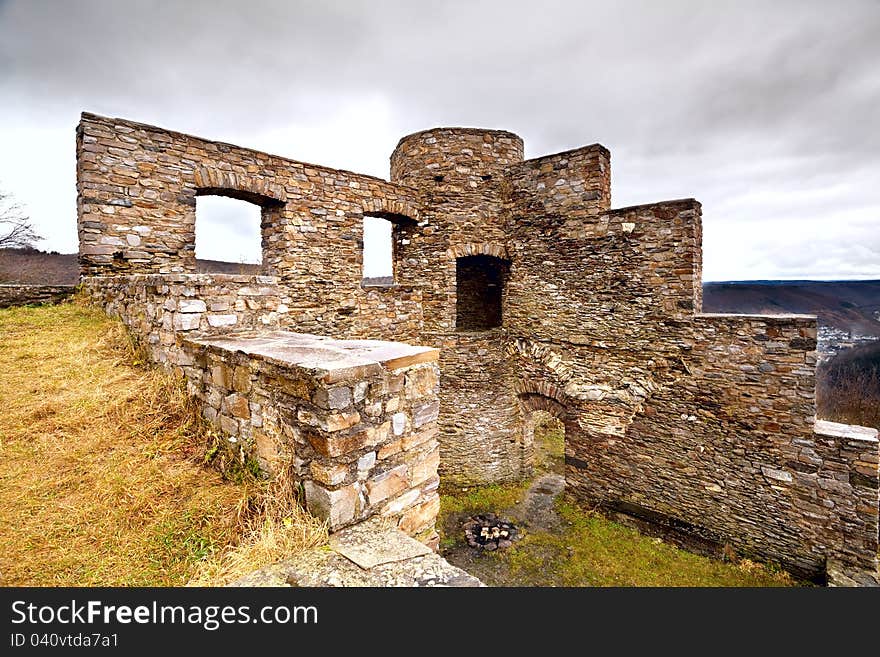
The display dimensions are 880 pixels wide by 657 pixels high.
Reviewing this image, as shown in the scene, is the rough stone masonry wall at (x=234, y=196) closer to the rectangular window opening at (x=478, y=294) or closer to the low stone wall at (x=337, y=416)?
the rectangular window opening at (x=478, y=294)

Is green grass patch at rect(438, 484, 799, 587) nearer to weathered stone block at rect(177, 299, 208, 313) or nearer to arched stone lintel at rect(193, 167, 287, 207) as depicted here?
weathered stone block at rect(177, 299, 208, 313)

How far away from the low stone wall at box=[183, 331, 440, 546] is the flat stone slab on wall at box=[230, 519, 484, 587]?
8.4 inches

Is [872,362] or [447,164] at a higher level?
[447,164]

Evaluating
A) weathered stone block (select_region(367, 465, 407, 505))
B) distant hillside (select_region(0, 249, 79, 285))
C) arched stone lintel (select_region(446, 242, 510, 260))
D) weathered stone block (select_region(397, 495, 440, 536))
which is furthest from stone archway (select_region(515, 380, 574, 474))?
distant hillside (select_region(0, 249, 79, 285))

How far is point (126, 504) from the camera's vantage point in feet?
8.39

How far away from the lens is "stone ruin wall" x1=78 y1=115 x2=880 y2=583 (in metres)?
5.95

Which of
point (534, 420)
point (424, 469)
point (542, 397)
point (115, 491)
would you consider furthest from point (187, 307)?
point (534, 420)

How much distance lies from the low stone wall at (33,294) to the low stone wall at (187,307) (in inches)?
76.2

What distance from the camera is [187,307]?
3.72m

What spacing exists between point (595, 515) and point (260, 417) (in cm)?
738

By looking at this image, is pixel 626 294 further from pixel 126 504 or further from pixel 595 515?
pixel 126 504

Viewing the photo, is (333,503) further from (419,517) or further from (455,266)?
(455,266)

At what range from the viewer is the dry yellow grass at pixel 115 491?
2143 millimetres

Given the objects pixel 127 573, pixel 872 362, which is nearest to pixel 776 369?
pixel 127 573
